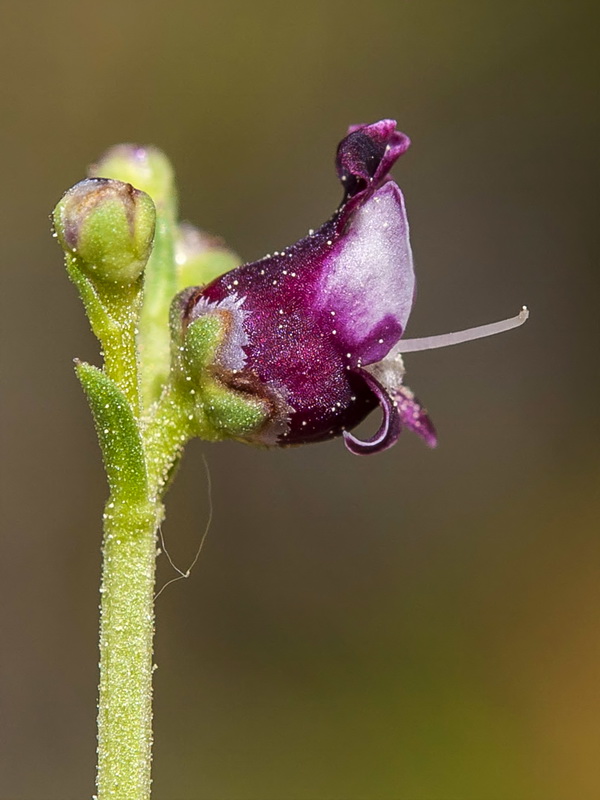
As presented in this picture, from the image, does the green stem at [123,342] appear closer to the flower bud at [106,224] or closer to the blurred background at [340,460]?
the flower bud at [106,224]

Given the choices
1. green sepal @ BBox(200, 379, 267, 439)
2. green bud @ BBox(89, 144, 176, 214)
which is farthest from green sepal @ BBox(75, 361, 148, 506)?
green bud @ BBox(89, 144, 176, 214)

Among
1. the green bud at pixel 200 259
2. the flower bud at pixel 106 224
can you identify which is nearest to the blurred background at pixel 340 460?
the green bud at pixel 200 259

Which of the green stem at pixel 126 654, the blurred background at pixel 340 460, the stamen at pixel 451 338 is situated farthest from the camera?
the blurred background at pixel 340 460

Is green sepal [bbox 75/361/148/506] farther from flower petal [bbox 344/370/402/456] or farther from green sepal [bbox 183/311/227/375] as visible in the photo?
flower petal [bbox 344/370/402/456]

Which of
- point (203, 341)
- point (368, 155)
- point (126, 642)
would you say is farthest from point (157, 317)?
Result: point (126, 642)

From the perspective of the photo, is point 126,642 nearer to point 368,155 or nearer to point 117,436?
point 117,436

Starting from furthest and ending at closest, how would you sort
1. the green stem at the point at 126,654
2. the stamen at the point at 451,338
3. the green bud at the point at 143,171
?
1. the green bud at the point at 143,171
2. the stamen at the point at 451,338
3. the green stem at the point at 126,654

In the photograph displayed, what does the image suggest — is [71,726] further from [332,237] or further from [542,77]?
[542,77]
